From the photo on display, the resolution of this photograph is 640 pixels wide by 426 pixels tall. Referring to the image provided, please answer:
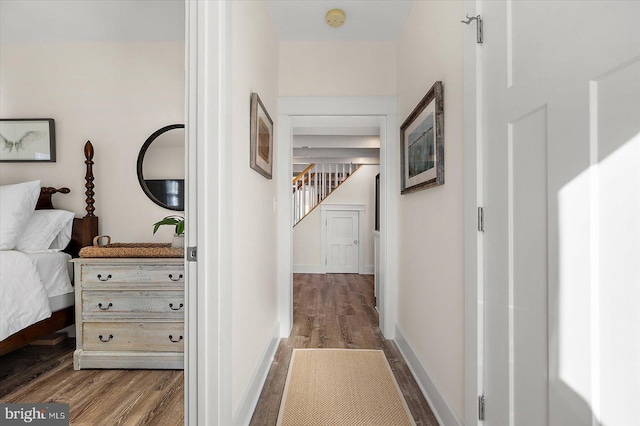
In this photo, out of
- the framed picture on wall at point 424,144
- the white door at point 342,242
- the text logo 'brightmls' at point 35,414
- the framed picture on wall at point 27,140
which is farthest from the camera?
the white door at point 342,242

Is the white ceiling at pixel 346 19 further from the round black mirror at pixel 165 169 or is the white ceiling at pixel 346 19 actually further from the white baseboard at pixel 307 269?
the white baseboard at pixel 307 269

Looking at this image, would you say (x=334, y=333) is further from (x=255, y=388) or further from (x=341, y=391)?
(x=255, y=388)

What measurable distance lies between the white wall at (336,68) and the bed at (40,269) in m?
1.80

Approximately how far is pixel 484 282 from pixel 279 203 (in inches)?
80.7

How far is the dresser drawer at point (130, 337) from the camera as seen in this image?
7.70ft

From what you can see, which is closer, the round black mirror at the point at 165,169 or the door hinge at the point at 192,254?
the door hinge at the point at 192,254

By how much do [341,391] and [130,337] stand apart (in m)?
1.47

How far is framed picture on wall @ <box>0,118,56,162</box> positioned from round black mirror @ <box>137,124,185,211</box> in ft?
2.60

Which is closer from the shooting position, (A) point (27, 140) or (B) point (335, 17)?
(B) point (335, 17)

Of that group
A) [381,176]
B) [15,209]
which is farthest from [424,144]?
[15,209]

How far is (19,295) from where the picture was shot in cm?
215

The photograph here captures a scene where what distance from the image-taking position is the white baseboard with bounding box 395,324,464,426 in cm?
163

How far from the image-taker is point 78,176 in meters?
2.90

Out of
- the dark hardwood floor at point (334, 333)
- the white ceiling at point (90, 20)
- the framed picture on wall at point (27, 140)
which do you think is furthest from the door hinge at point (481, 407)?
the framed picture on wall at point (27, 140)
